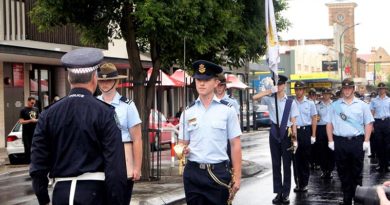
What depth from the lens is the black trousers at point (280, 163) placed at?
1035cm

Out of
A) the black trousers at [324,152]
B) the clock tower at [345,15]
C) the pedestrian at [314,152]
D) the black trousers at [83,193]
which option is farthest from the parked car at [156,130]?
the clock tower at [345,15]

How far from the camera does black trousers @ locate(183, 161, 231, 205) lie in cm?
615

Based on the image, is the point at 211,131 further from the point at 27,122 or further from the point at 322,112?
the point at 27,122

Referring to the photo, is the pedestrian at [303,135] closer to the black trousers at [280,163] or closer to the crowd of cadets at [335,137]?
the crowd of cadets at [335,137]

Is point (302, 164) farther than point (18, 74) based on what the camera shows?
No

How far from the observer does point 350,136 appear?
9.90 metres

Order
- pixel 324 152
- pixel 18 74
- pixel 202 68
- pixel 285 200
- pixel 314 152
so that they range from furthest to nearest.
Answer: pixel 18 74 → pixel 314 152 → pixel 324 152 → pixel 285 200 → pixel 202 68

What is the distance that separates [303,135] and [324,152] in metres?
1.74

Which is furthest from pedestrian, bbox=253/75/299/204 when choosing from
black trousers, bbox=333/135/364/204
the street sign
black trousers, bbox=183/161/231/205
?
the street sign

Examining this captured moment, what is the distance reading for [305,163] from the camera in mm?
12023

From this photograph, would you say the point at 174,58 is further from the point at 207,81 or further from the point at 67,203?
the point at 67,203

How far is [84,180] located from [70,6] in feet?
25.8

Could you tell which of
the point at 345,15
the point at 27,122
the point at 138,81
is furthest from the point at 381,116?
the point at 345,15

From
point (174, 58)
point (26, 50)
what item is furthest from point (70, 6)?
point (26, 50)
